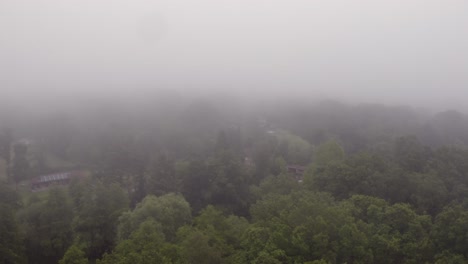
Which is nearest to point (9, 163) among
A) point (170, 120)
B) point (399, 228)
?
point (170, 120)

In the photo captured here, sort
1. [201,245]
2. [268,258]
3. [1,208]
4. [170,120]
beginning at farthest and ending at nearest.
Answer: [170,120], [1,208], [201,245], [268,258]

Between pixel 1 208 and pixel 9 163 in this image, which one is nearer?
pixel 1 208

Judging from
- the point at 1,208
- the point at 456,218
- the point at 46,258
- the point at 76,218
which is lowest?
the point at 46,258

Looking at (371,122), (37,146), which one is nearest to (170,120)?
(37,146)

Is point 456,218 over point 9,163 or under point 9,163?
over

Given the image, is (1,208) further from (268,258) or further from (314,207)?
(314,207)

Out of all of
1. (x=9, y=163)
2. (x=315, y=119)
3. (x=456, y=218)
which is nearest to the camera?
(x=456, y=218)
